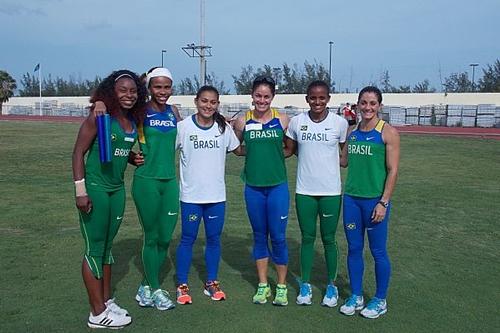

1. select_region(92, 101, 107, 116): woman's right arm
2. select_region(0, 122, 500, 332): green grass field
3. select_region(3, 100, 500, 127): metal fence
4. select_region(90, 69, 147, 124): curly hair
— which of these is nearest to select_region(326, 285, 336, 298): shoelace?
select_region(0, 122, 500, 332): green grass field

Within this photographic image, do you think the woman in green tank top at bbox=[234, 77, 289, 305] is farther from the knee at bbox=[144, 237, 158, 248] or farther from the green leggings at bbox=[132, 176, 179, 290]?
the knee at bbox=[144, 237, 158, 248]

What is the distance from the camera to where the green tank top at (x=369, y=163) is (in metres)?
4.36

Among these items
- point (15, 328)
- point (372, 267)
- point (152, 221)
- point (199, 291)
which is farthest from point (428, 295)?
point (15, 328)

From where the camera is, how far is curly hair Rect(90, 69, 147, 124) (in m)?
4.13

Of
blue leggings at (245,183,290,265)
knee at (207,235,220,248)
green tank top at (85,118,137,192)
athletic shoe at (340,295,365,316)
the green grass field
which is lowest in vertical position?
the green grass field

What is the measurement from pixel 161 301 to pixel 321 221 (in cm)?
152

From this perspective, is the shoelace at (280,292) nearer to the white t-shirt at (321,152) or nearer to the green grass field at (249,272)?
the green grass field at (249,272)

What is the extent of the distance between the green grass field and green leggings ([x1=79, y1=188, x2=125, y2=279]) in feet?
1.80

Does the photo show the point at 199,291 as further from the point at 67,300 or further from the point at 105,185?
the point at 105,185

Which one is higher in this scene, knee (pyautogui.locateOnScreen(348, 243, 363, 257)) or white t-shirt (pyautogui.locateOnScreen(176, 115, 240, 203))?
white t-shirt (pyautogui.locateOnScreen(176, 115, 240, 203))

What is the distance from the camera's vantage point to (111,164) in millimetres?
4082

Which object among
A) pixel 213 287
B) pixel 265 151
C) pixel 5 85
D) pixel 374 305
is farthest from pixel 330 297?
pixel 5 85

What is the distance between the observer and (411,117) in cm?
3906

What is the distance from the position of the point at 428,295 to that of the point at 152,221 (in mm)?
2581
